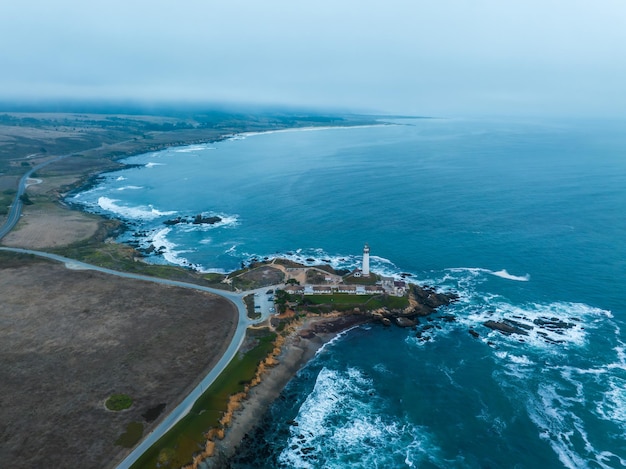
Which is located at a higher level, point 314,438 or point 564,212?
point 564,212

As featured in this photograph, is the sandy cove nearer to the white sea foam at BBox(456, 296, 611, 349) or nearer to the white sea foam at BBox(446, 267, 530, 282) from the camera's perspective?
the white sea foam at BBox(456, 296, 611, 349)

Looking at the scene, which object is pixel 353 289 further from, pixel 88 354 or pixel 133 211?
pixel 133 211

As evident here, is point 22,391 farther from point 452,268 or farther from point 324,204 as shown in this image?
point 324,204

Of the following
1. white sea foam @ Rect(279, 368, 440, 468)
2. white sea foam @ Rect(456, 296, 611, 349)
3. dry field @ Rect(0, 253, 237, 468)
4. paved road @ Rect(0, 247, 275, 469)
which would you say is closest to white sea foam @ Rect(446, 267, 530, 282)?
white sea foam @ Rect(456, 296, 611, 349)

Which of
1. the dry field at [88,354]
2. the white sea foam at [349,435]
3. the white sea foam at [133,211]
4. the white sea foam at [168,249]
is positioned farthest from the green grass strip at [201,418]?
the white sea foam at [133,211]

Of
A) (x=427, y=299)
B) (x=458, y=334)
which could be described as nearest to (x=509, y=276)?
(x=427, y=299)

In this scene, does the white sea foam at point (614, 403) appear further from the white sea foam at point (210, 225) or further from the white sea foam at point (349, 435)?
the white sea foam at point (210, 225)

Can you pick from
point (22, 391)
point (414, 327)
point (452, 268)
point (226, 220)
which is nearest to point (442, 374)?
point (414, 327)
